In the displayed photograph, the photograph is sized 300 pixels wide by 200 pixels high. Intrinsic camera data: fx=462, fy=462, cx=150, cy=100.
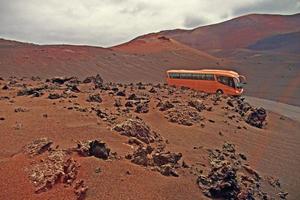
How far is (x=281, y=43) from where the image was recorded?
94875 mm

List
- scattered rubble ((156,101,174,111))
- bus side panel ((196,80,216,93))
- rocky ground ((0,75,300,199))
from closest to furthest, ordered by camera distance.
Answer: rocky ground ((0,75,300,199)) < scattered rubble ((156,101,174,111)) < bus side panel ((196,80,216,93))

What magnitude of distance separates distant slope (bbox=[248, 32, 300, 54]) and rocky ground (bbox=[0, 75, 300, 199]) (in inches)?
2670

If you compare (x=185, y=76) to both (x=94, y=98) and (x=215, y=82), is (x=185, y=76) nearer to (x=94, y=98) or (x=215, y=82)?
(x=215, y=82)

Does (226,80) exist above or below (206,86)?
above

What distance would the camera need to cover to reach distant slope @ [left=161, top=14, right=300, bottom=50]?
11025 cm

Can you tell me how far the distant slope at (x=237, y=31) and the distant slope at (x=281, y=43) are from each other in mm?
4012

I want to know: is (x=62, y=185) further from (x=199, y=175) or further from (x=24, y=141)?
(x=199, y=175)

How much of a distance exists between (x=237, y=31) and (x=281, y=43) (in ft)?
89.2

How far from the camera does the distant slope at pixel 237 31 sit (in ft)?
362

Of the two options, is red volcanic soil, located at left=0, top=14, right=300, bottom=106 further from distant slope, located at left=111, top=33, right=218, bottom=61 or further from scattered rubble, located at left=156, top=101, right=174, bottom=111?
scattered rubble, located at left=156, top=101, right=174, bottom=111

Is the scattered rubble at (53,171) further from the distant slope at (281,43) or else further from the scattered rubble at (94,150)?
the distant slope at (281,43)

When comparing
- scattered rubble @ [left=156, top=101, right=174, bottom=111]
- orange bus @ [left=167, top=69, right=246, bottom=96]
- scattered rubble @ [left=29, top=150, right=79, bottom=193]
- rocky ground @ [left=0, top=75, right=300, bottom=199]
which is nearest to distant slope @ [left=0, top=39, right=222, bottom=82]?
orange bus @ [left=167, top=69, right=246, bottom=96]

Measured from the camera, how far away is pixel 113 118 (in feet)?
53.2

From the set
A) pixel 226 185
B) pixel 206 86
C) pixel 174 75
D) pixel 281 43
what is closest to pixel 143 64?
pixel 174 75
